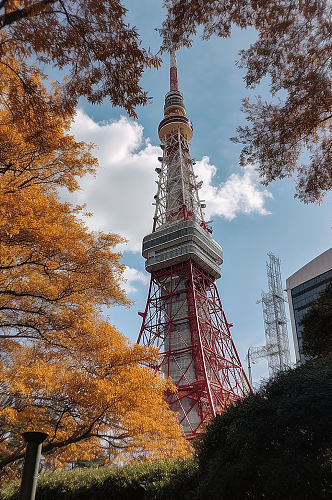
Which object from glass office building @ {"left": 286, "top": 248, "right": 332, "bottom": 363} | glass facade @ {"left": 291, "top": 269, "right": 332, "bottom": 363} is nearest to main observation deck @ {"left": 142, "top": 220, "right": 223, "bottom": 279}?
glass office building @ {"left": 286, "top": 248, "right": 332, "bottom": 363}

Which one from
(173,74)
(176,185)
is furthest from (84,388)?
(173,74)

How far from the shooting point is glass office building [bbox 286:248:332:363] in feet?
125

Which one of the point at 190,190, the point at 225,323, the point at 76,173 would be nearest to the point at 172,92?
the point at 190,190

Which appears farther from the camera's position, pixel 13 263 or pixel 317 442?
pixel 13 263

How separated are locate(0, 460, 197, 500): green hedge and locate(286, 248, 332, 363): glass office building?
3193 cm

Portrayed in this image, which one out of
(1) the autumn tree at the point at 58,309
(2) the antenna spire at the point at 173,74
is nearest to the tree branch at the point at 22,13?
(1) the autumn tree at the point at 58,309

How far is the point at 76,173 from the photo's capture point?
26.4ft

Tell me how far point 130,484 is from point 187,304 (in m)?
26.4

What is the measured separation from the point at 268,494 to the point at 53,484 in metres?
7.70

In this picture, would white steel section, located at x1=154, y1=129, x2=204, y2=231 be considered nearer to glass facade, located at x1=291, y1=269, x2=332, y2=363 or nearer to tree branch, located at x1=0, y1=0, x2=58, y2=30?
glass facade, located at x1=291, y1=269, x2=332, y2=363

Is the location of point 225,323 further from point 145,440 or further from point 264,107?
point 264,107

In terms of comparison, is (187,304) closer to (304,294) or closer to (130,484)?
(304,294)

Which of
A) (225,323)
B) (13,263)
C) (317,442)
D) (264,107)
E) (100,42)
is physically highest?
(225,323)

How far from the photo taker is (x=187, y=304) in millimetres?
33750
